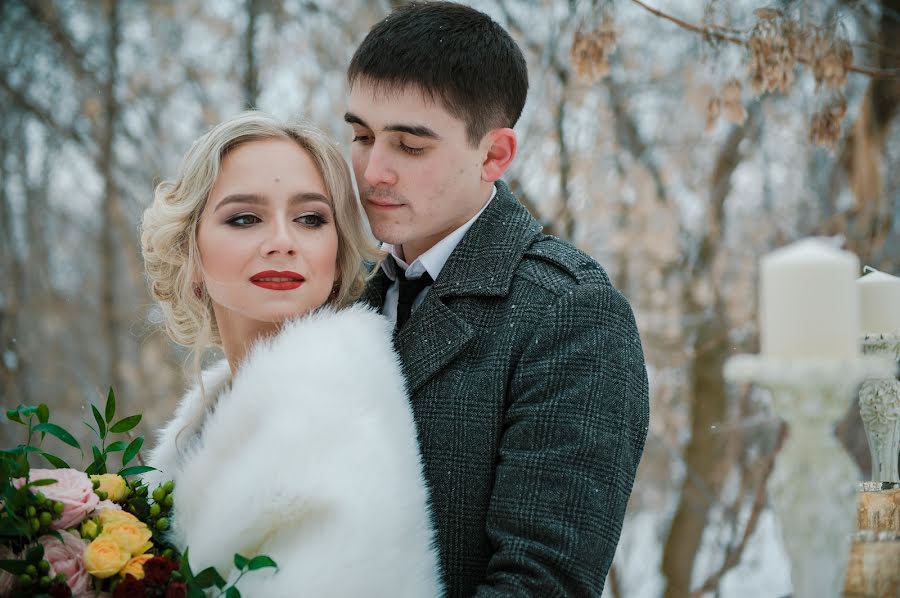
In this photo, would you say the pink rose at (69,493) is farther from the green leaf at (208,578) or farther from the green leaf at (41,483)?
the green leaf at (208,578)

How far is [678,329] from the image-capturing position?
7453mm

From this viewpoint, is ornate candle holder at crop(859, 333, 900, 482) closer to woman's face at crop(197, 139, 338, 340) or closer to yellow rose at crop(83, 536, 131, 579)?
woman's face at crop(197, 139, 338, 340)

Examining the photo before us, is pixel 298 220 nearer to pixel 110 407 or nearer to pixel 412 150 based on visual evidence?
pixel 412 150

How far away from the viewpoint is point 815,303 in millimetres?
1288

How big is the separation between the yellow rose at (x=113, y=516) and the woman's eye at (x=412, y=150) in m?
1.08

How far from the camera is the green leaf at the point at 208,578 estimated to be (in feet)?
5.95

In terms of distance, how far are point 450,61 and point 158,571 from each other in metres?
1.39

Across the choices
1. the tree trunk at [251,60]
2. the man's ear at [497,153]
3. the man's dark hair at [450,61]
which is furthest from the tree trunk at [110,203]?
the man's ear at [497,153]

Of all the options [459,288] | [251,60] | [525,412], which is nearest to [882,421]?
[525,412]

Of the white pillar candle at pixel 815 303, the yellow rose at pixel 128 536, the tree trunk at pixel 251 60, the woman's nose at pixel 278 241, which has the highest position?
the tree trunk at pixel 251 60

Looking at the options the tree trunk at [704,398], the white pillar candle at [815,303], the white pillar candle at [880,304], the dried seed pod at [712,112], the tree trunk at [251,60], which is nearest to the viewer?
the white pillar candle at [815,303]

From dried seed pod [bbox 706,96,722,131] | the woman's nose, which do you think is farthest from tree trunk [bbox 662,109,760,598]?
the woman's nose

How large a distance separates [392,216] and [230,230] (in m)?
0.40

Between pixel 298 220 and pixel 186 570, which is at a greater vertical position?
pixel 298 220
